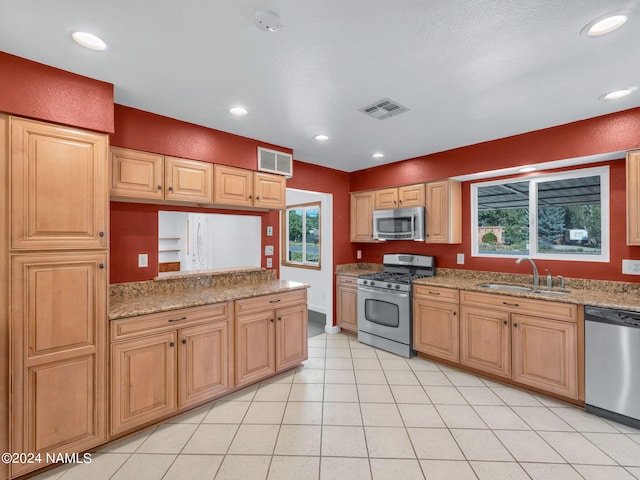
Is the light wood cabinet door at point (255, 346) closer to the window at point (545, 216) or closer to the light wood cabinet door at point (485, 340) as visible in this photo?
the light wood cabinet door at point (485, 340)

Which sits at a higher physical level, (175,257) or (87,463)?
(175,257)

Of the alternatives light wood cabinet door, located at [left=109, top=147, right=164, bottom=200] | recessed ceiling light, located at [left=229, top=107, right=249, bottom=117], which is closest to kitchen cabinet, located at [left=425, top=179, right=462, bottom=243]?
recessed ceiling light, located at [left=229, top=107, right=249, bottom=117]

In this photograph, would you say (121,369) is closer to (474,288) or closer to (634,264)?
(474,288)

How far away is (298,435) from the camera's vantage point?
218 centimetres

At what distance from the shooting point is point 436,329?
3.40 m

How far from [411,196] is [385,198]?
15.9 inches

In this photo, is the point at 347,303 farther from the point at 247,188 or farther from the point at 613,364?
the point at 613,364

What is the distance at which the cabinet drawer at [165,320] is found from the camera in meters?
2.09

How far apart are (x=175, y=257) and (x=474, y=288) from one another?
320 cm

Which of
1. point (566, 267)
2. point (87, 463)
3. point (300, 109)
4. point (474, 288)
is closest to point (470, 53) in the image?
point (300, 109)

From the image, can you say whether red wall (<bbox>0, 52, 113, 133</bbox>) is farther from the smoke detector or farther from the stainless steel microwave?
the stainless steel microwave

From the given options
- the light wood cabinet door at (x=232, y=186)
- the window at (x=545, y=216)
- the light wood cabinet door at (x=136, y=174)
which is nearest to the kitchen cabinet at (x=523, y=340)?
the window at (x=545, y=216)

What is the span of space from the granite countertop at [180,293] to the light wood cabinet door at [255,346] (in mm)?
243

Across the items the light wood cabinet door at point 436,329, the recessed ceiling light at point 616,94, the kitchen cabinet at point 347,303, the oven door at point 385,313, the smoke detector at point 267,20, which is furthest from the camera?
the kitchen cabinet at point 347,303
